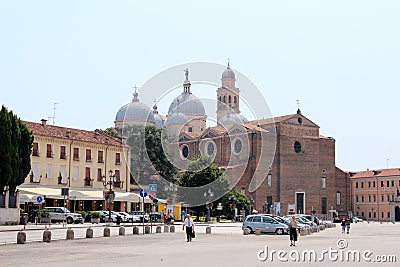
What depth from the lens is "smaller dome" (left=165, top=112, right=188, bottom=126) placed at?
112 metres

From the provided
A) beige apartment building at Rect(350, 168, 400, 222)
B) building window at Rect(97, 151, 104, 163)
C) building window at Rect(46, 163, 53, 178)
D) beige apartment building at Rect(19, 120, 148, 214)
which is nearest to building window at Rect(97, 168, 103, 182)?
beige apartment building at Rect(19, 120, 148, 214)

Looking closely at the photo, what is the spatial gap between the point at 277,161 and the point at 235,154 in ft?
21.8

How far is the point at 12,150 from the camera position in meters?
46.9

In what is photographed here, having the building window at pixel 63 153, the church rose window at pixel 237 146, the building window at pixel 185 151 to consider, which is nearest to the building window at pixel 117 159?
the building window at pixel 63 153

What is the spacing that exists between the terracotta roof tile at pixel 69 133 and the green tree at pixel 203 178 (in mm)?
10149

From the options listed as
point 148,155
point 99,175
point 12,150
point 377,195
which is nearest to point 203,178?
point 148,155

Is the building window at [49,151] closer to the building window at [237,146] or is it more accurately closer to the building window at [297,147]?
the building window at [237,146]

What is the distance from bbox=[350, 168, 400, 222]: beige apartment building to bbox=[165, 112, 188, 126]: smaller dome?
3231cm

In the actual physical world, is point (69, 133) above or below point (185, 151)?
below

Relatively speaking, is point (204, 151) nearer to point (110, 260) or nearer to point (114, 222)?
point (114, 222)

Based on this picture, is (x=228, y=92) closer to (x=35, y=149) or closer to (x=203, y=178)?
(x=203, y=178)

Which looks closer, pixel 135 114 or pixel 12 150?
pixel 12 150

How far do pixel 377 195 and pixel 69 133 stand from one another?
68.4 m

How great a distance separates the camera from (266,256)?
20.6m
